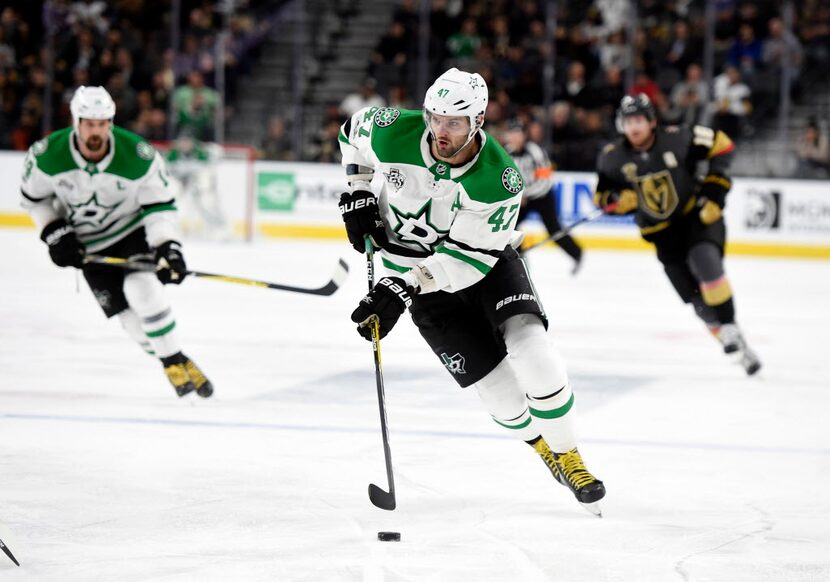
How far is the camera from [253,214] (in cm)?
1254

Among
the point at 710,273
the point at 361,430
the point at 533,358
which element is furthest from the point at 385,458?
the point at 710,273

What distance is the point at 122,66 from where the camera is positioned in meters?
12.9

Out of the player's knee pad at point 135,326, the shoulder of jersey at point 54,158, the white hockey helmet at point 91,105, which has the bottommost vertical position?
the player's knee pad at point 135,326

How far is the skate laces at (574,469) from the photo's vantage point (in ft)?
10.8

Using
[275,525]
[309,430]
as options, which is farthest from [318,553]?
[309,430]

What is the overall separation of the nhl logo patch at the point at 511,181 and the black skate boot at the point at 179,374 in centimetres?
200

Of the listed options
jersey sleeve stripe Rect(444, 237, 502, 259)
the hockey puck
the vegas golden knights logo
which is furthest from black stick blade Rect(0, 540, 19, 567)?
the vegas golden knights logo

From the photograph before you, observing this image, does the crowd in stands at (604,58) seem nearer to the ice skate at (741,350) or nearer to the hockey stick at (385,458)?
the ice skate at (741,350)

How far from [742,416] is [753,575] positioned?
2.15 meters

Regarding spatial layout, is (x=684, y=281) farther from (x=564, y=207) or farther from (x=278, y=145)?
(x=278, y=145)

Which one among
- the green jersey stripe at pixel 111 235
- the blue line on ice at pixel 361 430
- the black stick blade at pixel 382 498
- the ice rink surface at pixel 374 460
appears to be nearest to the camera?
the ice rink surface at pixel 374 460

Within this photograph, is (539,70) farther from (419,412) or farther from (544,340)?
(544,340)

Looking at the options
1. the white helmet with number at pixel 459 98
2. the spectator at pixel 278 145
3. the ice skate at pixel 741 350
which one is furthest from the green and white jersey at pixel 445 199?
the spectator at pixel 278 145

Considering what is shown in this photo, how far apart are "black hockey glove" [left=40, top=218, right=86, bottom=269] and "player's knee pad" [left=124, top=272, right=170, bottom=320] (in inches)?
8.3
